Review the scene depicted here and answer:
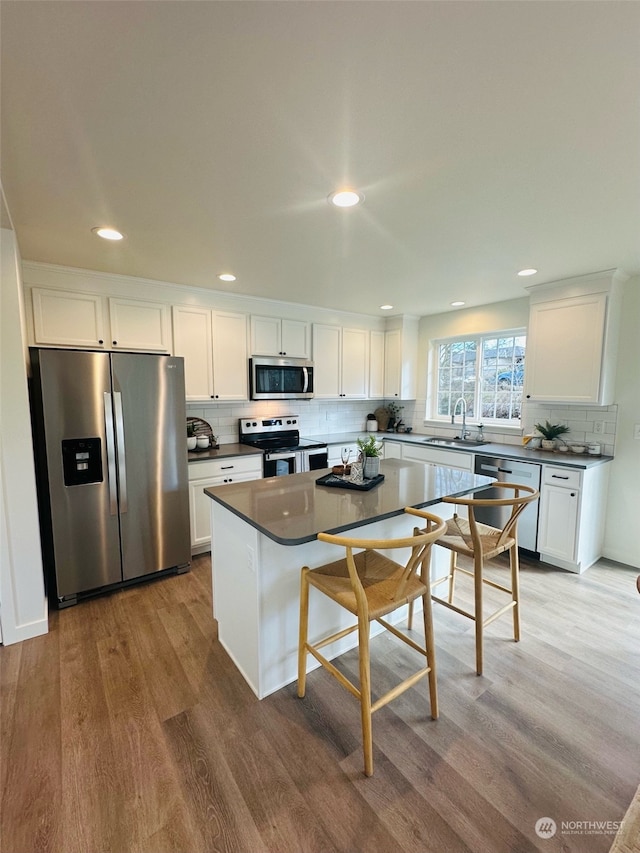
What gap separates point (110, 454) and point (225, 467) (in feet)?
3.35

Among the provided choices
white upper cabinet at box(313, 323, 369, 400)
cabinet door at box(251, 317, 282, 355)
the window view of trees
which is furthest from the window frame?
cabinet door at box(251, 317, 282, 355)

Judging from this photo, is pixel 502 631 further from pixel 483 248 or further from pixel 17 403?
pixel 17 403

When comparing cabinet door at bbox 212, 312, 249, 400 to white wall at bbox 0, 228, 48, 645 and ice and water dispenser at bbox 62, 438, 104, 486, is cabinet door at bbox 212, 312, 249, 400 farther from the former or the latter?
white wall at bbox 0, 228, 48, 645

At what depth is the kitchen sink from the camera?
399cm

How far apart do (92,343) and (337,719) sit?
3107 mm

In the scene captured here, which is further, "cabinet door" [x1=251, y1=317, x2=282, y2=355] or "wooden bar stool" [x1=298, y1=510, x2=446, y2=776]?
"cabinet door" [x1=251, y1=317, x2=282, y2=355]

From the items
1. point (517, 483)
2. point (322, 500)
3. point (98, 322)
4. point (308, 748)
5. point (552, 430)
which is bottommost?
point (308, 748)

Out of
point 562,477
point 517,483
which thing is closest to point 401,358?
point 517,483

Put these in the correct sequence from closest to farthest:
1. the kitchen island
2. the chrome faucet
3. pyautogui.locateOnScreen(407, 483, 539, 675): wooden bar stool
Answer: the kitchen island
pyautogui.locateOnScreen(407, 483, 539, 675): wooden bar stool
the chrome faucet

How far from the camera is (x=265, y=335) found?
3.99 meters

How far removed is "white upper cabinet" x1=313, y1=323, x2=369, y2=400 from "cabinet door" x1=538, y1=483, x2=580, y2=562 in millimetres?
2401

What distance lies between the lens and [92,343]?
302cm

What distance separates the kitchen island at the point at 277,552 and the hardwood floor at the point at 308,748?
0.60 feet

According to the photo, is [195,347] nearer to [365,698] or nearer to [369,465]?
[369,465]
